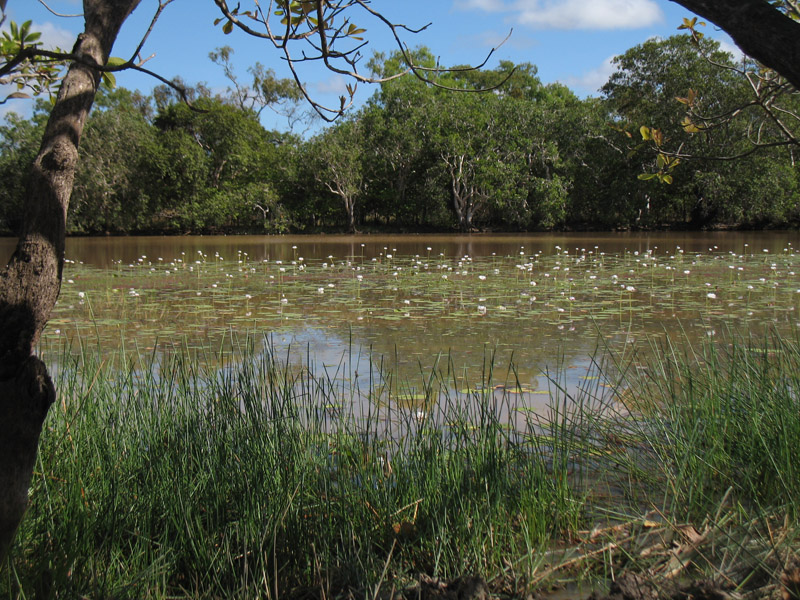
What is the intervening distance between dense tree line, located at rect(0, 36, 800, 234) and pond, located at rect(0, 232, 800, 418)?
579 inches

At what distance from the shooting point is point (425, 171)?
27.8m

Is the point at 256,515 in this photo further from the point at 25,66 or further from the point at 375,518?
the point at 25,66

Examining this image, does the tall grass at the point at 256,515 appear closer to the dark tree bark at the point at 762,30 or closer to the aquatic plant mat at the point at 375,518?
the aquatic plant mat at the point at 375,518

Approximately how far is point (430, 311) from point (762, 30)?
5.34 meters

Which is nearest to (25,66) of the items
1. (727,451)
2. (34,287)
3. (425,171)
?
(34,287)

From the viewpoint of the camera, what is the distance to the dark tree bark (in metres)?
1.21

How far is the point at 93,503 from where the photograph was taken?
2.03 meters

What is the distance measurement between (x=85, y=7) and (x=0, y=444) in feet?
3.15

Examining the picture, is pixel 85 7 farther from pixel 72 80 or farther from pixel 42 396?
pixel 42 396

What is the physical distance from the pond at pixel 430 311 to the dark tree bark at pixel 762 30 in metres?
1.50

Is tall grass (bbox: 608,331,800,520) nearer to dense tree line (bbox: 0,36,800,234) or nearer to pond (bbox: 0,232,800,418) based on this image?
pond (bbox: 0,232,800,418)

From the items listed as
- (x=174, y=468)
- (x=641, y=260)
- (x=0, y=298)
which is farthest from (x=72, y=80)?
(x=641, y=260)

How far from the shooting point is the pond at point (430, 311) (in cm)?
460

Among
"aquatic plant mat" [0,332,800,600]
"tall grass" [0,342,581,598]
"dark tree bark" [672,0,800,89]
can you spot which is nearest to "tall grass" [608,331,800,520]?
"aquatic plant mat" [0,332,800,600]
